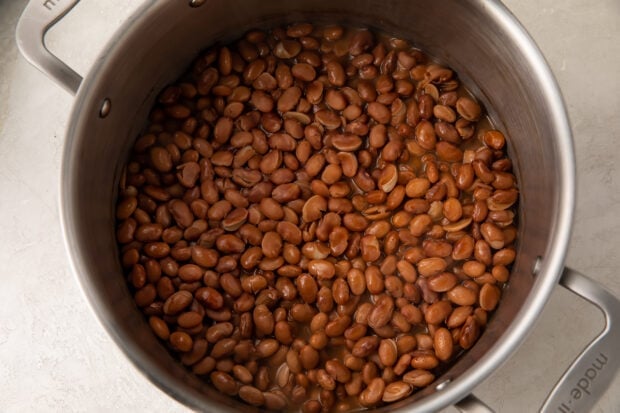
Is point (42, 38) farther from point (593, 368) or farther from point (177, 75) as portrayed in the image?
point (593, 368)

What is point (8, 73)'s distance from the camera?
1101 mm

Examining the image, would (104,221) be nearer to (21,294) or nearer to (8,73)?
(21,294)

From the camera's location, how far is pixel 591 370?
0.69 metres

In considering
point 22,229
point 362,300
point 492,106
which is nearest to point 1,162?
point 22,229

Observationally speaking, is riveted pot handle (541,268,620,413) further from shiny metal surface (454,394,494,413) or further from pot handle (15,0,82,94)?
pot handle (15,0,82,94)

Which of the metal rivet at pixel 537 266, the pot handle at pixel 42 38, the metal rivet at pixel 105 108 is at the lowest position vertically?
the metal rivet at pixel 537 266

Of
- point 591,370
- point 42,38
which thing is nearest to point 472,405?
point 591,370

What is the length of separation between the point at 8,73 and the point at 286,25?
0.48 metres

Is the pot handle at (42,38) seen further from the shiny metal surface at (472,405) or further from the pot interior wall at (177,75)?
the shiny metal surface at (472,405)

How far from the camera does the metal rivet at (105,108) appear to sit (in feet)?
2.58

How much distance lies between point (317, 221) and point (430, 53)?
0.29 m

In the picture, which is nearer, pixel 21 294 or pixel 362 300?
pixel 362 300

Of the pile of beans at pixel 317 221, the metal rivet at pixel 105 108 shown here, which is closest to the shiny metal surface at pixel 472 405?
the pile of beans at pixel 317 221

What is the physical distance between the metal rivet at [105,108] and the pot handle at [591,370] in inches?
21.0
